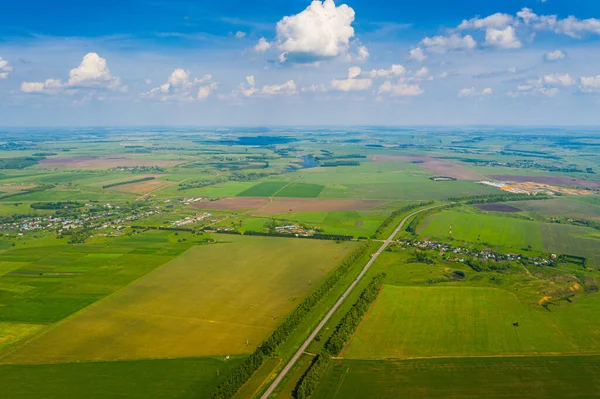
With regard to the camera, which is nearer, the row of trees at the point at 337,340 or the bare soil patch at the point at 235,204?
the row of trees at the point at 337,340

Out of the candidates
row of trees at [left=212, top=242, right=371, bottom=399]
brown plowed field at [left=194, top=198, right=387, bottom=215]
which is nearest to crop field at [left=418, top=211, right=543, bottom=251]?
brown plowed field at [left=194, top=198, right=387, bottom=215]

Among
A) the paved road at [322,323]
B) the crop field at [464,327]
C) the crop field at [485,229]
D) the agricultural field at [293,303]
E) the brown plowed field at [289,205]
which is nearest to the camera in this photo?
the paved road at [322,323]

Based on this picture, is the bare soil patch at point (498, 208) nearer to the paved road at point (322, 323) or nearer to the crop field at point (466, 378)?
the paved road at point (322, 323)

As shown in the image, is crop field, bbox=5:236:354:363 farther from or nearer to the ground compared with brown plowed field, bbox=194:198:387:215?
nearer to the ground

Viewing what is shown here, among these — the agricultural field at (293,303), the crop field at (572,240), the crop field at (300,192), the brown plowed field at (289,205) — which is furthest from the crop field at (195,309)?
the crop field at (300,192)

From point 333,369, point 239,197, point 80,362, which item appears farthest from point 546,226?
point 80,362

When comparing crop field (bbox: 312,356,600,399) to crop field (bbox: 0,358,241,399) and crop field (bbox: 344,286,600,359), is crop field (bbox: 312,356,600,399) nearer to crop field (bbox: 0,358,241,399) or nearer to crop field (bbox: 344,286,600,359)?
crop field (bbox: 344,286,600,359)

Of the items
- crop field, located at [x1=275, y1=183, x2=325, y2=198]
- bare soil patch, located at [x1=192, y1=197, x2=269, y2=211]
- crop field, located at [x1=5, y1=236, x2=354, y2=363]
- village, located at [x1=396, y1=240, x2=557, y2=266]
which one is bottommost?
crop field, located at [x1=5, y1=236, x2=354, y2=363]

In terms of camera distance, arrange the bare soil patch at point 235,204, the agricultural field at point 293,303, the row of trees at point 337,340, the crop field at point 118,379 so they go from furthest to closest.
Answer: the bare soil patch at point 235,204
the agricultural field at point 293,303
the row of trees at point 337,340
the crop field at point 118,379
